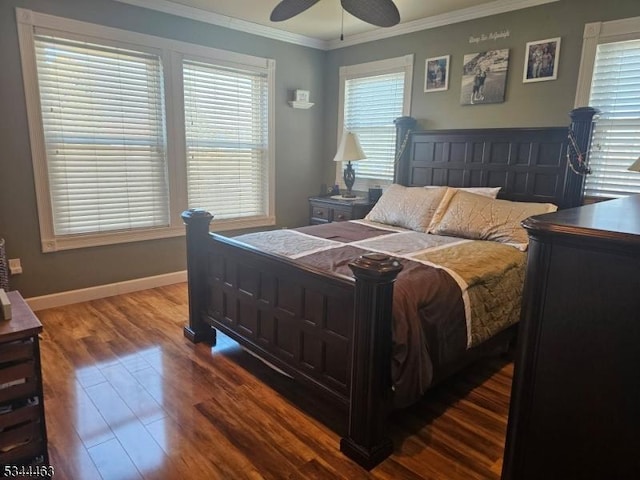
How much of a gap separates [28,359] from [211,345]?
1454 mm

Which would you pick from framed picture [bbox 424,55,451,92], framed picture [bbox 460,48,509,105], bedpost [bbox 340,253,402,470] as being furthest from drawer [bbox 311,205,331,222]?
bedpost [bbox 340,253,402,470]

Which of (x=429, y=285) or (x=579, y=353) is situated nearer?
(x=579, y=353)

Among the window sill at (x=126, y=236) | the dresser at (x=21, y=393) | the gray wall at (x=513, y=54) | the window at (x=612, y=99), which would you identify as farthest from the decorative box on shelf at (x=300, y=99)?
the dresser at (x=21, y=393)

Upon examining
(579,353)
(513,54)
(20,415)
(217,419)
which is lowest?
(217,419)

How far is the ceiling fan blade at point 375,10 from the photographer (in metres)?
2.52

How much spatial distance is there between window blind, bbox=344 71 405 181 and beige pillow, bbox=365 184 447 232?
2.80 ft

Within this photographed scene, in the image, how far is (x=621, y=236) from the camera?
92 cm

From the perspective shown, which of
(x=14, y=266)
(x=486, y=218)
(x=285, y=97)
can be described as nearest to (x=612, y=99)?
(x=486, y=218)

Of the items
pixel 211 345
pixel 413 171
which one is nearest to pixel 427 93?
pixel 413 171

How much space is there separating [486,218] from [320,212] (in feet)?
6.66

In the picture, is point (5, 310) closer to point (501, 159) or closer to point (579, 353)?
point (579, 353)

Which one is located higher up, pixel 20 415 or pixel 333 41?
pixel 333 41

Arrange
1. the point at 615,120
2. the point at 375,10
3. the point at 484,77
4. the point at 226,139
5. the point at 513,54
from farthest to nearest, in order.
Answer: the point at 226,139
the point at 484,77
the point at 513,54
the point at 615,120
the point at 375,10

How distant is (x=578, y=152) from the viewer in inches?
123
